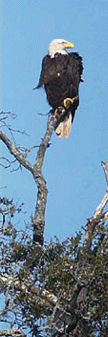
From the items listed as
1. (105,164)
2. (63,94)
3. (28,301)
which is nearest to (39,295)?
(28,301)

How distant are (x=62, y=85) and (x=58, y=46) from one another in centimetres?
87

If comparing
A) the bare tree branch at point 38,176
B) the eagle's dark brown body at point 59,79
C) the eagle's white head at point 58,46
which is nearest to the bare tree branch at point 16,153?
the bare tree branch at point 38,176

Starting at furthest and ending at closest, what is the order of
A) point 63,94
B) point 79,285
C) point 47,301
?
point 63,94, point 47,301, point 79,285

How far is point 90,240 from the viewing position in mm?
7082

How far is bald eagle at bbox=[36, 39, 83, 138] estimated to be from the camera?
414 inches

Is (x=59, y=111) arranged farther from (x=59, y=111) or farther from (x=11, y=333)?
(x=11, y=333)

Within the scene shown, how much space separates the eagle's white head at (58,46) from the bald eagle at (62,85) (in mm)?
228

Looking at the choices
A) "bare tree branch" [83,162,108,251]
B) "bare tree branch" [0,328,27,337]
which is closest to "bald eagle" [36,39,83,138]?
"bare tree branch" [83,162,108,251]

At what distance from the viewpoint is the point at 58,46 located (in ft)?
36.8

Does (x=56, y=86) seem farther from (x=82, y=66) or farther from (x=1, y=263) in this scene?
(x=1, y=263)

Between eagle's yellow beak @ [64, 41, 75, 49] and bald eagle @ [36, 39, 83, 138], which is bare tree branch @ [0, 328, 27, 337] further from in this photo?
eagle's yellow beak @ [64, 41, 75, 49]

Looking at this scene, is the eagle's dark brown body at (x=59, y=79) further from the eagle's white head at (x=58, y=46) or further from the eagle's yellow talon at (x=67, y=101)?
the eagle's white head at (x=58, y=46)

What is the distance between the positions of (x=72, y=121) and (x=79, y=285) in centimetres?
491

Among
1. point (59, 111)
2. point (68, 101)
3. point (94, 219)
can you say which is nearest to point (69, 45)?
point (68, 101)
